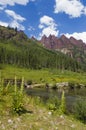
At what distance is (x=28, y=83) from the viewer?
14712 cm

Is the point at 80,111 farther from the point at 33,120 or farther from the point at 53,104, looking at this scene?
the point at 33,120

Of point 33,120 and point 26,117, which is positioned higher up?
point 26,117

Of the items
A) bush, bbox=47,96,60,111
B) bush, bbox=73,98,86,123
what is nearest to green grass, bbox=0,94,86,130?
bush, bbox=47,96,60,111

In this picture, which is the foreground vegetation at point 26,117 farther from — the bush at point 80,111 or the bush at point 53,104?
the bush at point 80,111

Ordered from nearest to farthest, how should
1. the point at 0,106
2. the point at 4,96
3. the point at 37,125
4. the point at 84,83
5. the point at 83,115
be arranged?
the point at 37,125
the point at 0,106
the point at 4,96
the point at 83,115
the point at 84,83

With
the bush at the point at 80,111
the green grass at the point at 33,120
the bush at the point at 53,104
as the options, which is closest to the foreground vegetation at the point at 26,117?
the green grass at the point at 33,120

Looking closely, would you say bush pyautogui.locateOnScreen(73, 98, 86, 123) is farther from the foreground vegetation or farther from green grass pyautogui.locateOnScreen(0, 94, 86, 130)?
green grass pyautogui.locateOnScreen(0, 94, 86, 130)

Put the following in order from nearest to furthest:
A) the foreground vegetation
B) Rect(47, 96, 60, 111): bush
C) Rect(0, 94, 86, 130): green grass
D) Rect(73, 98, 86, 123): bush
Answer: Rect(0, 94, 86, 130): green grass
the foreground vegetation
Rect(47, 96, 60, 111): bush
Rect(73, 98, 86, 123): bush

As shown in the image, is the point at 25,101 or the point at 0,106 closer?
the point at 0,106

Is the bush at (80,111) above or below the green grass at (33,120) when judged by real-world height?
below

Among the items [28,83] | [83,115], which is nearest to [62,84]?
[28,83]

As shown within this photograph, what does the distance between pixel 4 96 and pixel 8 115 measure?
3.30 meters

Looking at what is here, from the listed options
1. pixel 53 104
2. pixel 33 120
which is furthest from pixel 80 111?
pixel 33 120

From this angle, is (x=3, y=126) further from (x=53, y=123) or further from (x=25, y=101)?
(x=25, y=101)
